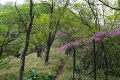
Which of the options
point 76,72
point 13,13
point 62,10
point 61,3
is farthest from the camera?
point 13,13

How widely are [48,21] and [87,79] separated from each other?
8.83 m

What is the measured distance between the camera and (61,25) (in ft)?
86.7

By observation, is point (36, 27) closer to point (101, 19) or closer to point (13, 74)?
point (13, 74)

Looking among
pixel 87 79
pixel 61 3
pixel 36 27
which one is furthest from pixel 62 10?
pixel 87 79

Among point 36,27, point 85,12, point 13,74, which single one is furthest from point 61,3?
point 13,74

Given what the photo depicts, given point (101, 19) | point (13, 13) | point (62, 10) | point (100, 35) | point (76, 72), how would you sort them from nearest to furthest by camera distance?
point (100, 35)
point (101, 19)
point (76, 72)
point (62, 10)
point (13, 13)

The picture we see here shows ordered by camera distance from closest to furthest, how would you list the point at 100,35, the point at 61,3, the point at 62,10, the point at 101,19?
the point at 100,35
the point at 101,19
the point at 62,10
the point at 61,3

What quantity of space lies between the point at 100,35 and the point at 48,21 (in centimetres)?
1072

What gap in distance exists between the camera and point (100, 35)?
51.3 ft

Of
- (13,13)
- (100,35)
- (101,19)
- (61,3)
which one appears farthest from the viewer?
(13,13)

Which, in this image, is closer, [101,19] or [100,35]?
[100,35]

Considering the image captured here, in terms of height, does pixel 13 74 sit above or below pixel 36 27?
below

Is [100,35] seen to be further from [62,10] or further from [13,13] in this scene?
[13,13]

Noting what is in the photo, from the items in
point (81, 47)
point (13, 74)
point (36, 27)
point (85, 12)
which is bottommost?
point (13, 74)
